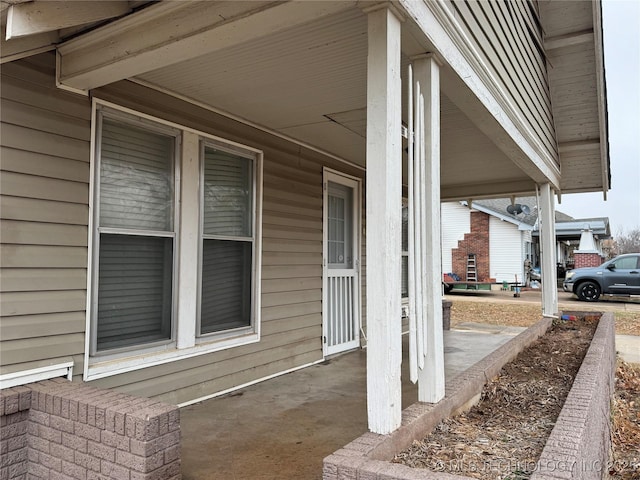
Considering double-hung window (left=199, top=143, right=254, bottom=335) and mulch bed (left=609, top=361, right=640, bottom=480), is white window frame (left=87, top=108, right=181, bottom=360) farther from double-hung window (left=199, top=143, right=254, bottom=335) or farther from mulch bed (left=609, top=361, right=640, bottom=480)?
mulch bed (left=609, top=361, right=640, bottom=480)

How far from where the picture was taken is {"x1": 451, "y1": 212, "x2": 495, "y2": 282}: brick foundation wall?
19297 mm

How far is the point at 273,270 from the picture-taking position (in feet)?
14.3

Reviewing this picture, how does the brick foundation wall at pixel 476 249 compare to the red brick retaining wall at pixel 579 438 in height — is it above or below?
above

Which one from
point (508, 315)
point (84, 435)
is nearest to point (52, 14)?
point (84, 435)

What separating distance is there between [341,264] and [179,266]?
8.61ft

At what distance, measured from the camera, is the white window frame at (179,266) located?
2.78m

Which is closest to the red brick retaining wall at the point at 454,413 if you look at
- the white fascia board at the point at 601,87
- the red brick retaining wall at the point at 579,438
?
the red brick retaining wall at the point at 579,438

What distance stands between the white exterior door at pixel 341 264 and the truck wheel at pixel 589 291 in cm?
1183

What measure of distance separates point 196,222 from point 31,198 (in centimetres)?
117

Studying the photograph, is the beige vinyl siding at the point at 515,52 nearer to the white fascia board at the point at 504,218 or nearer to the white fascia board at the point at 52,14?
the white fascia board at the point at 52,14

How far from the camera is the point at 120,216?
2.98m

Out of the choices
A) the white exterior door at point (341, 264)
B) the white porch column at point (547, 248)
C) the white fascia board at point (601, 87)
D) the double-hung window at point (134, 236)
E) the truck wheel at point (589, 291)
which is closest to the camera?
the double-hung window at point (134, 236)

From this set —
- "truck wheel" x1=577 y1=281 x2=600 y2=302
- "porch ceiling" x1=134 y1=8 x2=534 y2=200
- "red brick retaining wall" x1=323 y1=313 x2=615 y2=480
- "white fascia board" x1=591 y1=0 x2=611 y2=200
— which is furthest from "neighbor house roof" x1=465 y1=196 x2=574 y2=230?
"red brick retaining wall" x1=323 y1=313 x2=615 y2=480

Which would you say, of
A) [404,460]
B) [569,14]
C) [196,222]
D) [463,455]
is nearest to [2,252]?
[196,222]
